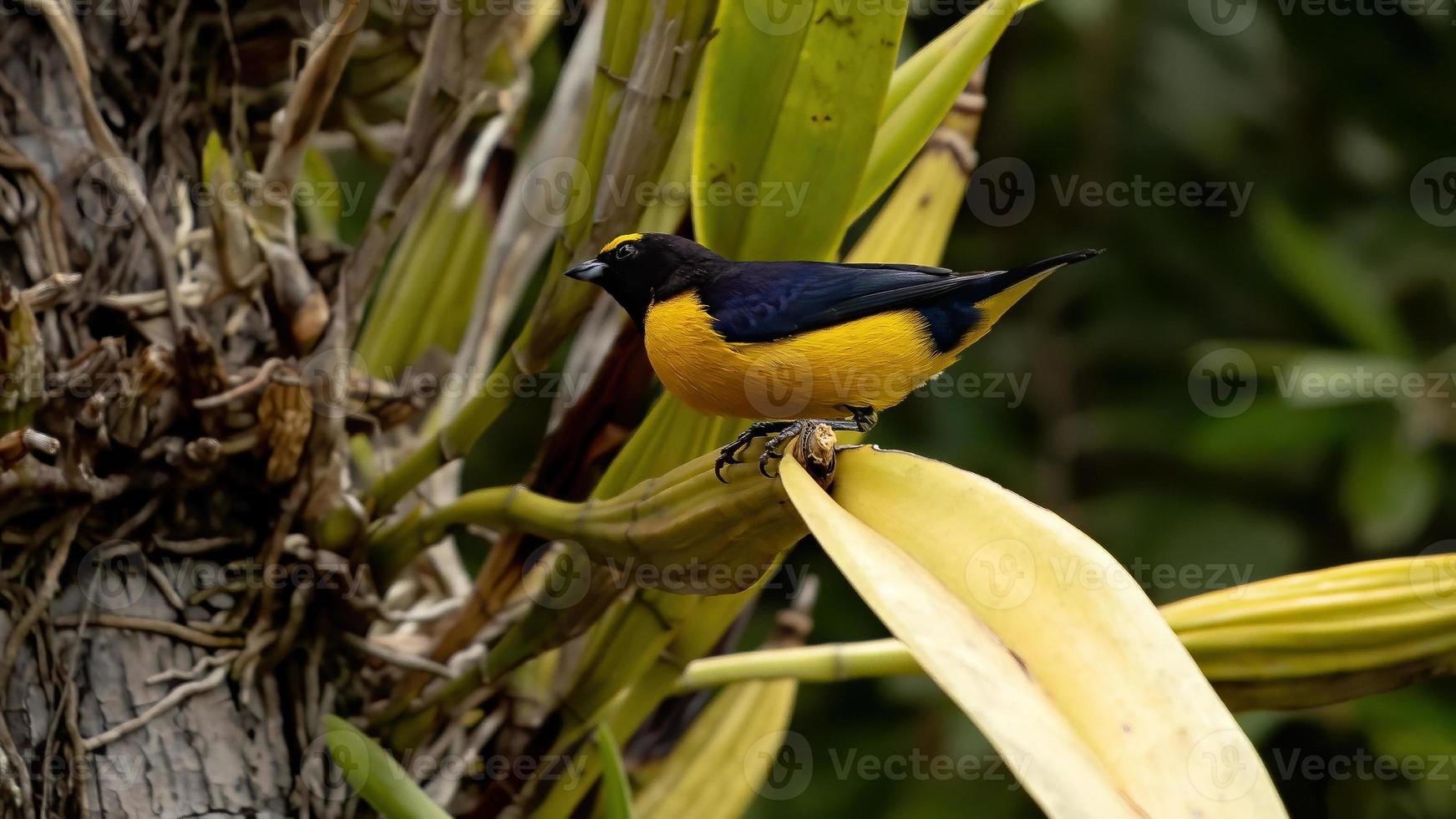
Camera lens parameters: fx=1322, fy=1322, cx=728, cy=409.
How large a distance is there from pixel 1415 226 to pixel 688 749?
154 centimetres

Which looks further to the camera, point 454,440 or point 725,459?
point 454,440

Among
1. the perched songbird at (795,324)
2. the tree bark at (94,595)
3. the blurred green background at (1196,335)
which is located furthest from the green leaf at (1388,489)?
the tree bark at (94,595)

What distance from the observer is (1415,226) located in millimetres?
1966

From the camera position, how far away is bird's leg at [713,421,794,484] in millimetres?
639

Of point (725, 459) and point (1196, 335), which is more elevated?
point (725, 459)

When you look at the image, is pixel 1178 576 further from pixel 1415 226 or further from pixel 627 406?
pixel 627 406

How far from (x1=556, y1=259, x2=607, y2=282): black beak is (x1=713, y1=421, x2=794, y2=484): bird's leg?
0.13 meters

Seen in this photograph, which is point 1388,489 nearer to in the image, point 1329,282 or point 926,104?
point 1329,282

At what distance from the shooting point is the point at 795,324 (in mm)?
828

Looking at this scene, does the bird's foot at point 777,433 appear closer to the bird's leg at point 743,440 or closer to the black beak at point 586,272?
the bird's leg at point 743,440

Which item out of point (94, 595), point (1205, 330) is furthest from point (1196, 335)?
point (94, 595)

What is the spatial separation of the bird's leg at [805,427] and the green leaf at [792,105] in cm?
13

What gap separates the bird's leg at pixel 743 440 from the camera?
0.64 metres

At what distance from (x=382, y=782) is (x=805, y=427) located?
12.3 inches
